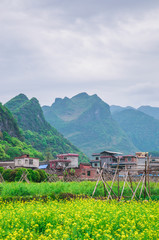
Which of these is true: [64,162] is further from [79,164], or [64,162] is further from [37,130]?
[37,130]

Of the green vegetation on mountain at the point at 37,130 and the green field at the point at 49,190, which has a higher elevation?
the green vegetation on mountain at the point at 37,130

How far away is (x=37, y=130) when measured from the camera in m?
172

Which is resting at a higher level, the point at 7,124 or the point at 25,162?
the point at 7,124

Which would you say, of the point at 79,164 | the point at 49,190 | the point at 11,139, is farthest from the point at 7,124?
the point at 49,190

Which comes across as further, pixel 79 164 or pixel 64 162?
pixel 64 162

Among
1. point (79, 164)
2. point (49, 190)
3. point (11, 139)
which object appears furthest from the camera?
point (11, 139)

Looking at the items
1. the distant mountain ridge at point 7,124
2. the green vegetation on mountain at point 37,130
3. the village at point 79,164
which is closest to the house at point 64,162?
the village at point 79,164

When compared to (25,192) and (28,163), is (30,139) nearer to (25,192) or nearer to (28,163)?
(28,163)

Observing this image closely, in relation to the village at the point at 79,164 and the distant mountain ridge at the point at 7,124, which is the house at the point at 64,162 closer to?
the village at the point at 79,164

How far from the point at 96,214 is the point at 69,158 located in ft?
246

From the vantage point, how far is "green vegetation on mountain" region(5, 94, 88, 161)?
149 meters

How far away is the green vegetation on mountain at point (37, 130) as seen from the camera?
149 meters

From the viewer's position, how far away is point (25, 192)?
27.7m

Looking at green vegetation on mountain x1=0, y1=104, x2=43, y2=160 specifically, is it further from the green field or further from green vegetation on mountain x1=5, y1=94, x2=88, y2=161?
the green field
